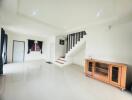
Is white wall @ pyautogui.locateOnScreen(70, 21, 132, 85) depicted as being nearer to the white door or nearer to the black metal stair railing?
the black metal stair railing

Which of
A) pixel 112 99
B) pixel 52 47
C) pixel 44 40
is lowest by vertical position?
pixel 112 99

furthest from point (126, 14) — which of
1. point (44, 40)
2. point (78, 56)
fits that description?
point (44, 40)

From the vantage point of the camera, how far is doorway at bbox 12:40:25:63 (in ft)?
24.1

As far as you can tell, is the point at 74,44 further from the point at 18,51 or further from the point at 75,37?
the point at 18,51

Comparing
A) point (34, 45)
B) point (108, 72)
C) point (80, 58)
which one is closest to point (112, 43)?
point (108, 72)

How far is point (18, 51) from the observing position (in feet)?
25.0

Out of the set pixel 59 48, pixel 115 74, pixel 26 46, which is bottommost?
pixel 115 74

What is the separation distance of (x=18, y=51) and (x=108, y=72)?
284 inches

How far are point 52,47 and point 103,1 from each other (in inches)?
255

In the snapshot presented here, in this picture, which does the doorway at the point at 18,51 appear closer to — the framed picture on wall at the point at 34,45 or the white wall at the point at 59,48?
the framed picture on wall at the point at 34,45

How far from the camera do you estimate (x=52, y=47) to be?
8.39 m

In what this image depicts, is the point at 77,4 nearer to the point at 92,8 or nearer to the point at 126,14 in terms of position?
the point at 92,8

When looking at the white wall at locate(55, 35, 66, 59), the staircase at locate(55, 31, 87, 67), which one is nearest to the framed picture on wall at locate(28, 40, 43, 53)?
the white wall at locate(55, 35, 66, 59)

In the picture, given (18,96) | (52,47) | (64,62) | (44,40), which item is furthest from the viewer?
(44,40)
